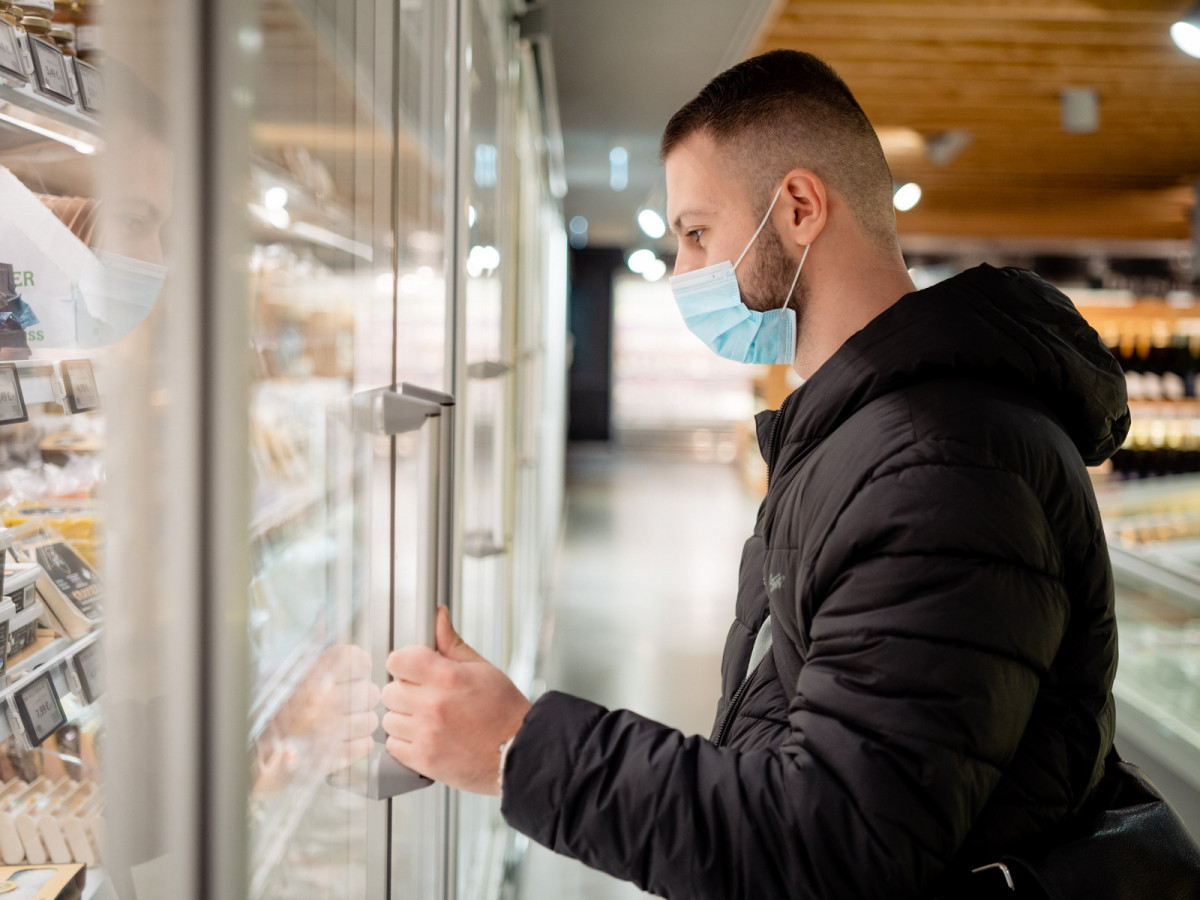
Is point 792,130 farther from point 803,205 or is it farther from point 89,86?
point 89,86

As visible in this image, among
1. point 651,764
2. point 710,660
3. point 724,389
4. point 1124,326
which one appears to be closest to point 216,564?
point 651,764

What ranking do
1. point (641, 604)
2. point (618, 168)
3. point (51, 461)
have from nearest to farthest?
point (51, 461)
point (641, 604)
point (618, 168)

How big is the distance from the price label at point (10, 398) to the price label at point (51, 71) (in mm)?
231

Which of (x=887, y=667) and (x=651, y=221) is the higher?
(x=651, y=221)

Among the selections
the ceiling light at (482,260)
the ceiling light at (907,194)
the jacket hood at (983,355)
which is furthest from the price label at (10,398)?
the ceiling light at (907,194)

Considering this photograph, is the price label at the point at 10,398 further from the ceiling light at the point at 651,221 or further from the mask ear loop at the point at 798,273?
the ceiling light at the point at 651,221

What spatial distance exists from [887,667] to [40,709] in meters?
0.75

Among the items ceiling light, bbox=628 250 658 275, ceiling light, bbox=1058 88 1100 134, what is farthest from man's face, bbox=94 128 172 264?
ceiling light, bbox=628 250 658 275

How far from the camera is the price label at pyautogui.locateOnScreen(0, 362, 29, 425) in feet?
2.59

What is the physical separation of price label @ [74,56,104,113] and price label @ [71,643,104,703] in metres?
0.43

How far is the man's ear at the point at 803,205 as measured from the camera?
114cm

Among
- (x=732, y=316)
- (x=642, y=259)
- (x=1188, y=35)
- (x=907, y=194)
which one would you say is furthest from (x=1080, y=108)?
(x=642, y=259)

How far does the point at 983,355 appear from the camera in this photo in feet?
2.99

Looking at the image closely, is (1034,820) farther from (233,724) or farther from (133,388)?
(133,388)
